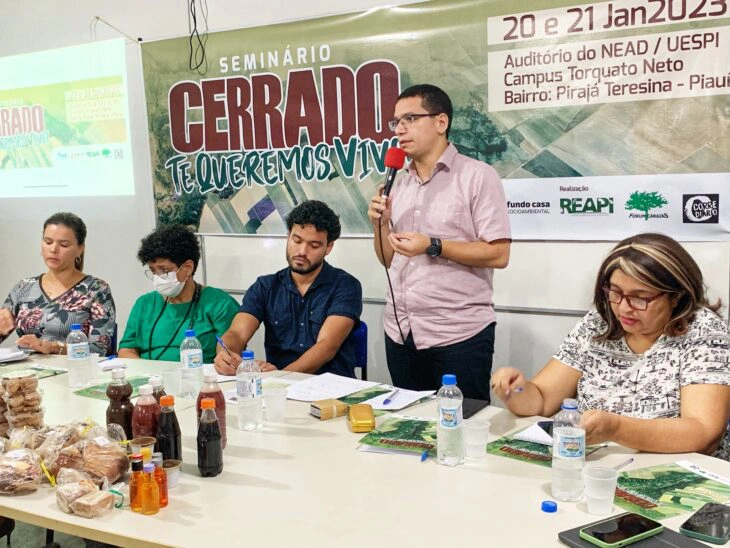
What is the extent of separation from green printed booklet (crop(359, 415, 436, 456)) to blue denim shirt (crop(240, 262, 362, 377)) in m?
0.85

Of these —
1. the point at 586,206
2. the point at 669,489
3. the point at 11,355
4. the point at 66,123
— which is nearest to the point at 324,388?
the point at 669,489

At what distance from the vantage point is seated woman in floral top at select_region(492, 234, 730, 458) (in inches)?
65.9

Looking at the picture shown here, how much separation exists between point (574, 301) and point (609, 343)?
50.6 inches

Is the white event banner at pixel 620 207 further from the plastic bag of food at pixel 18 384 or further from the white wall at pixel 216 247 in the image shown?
the plastic bag of food at pixel 18 384

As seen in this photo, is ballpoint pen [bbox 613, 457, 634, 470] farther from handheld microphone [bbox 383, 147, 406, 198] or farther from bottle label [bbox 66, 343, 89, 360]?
bottle label [bbox 66, 343, 89, 360]

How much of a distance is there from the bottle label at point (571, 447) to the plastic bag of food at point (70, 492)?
97cm

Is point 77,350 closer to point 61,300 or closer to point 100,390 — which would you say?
point 100,390

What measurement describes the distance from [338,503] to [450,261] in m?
1.34

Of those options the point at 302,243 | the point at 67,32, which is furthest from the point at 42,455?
the point at 67,32

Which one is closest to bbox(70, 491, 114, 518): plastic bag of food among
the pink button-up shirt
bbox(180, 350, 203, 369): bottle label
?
bbox(180, 350, 203, 369): bottle label

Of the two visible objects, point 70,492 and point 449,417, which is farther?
point 449,417

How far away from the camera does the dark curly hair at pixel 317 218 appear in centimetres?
282

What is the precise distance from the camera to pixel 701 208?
290 centimetres

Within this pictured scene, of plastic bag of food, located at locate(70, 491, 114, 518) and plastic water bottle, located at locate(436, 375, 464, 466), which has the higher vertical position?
plastic water bottle, located at locate(436, 375, 464, 466)
